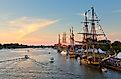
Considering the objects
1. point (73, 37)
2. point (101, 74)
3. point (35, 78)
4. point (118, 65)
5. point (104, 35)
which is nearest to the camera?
point (35, 78)

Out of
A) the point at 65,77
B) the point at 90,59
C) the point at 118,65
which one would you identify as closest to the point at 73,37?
the point at 90,59

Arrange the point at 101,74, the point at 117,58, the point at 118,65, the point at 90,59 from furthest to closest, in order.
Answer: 1. the point at 90,59
2. the point at 117,58
3. the point at 118,65
4. the point at 101,74

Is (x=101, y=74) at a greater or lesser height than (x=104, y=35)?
lesser

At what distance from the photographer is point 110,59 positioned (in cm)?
8112

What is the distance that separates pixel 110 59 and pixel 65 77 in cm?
2200

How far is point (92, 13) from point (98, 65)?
22240mm

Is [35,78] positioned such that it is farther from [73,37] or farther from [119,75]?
[73,37]

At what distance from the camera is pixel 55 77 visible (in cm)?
6244

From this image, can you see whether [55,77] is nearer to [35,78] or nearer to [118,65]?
[35,78]

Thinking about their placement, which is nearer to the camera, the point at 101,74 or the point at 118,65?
the point at 101,74

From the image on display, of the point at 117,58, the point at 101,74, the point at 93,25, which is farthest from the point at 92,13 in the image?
the point at 101,74

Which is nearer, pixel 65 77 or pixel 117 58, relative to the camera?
pixel 65 77

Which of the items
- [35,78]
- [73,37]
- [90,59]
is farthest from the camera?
[73,37]

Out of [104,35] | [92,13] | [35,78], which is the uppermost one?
[92,13]
